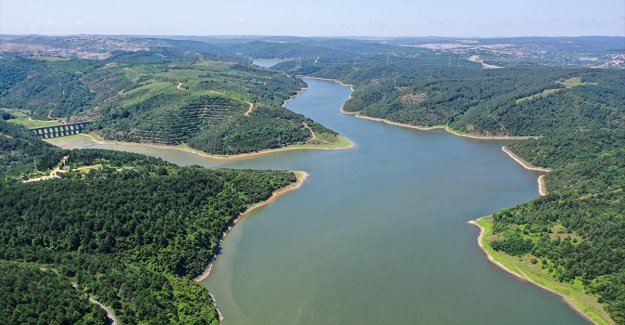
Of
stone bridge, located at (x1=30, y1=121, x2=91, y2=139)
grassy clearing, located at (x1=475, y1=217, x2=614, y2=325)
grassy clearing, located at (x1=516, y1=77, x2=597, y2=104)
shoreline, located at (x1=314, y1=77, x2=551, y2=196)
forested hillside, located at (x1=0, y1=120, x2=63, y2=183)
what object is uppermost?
grassy clearing, located at (x1=516, y1=77, x2=597, y2=104)

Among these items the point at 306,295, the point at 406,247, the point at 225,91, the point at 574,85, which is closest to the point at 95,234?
the point at 306,295

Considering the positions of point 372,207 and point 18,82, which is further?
point 18,82

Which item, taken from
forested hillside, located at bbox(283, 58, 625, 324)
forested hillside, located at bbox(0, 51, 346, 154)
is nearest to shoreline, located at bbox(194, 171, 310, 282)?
forested hillside, located at bbox(0, 51, 346, 154)

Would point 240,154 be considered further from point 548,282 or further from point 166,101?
point 548,282

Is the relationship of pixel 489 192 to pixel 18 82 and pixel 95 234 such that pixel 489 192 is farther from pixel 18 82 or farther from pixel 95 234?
pixel 18 82

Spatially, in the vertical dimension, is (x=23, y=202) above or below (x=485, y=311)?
above

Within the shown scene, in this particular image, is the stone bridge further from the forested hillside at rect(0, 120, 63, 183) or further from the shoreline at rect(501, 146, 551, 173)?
the shoreline at rect(501, 146, 551, 173)
